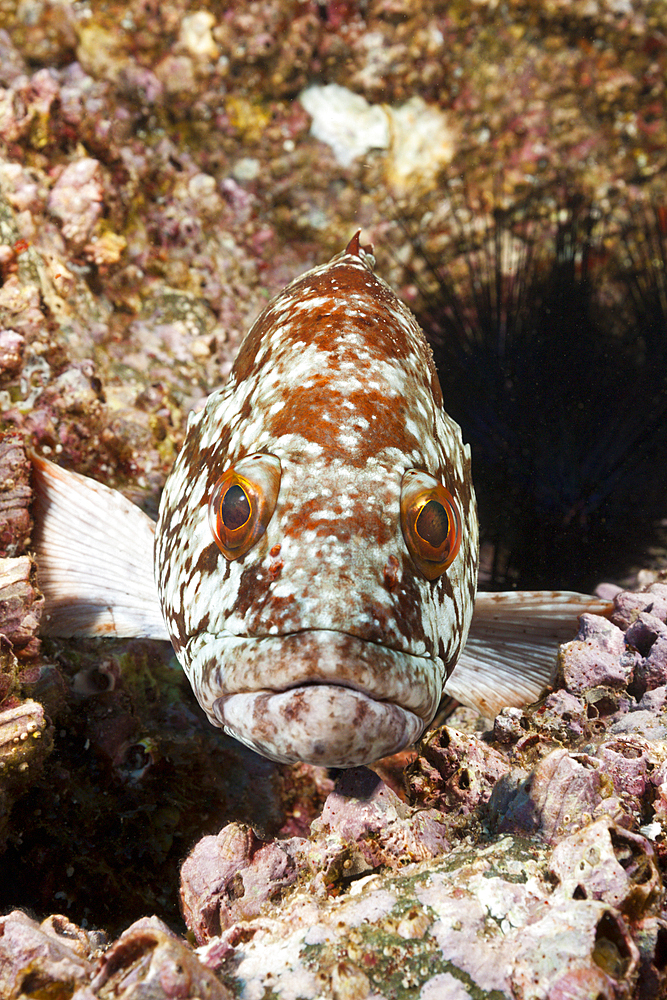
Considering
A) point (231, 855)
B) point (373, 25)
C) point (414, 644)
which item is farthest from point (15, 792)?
point (373, 25)

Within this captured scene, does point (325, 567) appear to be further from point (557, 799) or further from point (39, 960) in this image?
point (39, 960)

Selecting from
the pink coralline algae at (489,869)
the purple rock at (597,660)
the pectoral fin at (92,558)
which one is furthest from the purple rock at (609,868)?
the pectoral fin at (92,558)

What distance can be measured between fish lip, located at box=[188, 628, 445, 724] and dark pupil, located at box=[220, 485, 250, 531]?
0.38 meters

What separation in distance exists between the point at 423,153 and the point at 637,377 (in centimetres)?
365

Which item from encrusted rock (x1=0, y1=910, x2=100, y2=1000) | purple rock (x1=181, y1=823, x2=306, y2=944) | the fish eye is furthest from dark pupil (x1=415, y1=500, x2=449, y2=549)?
encrusted rock (x1=0, y1=910, x2=100, y2=1000)

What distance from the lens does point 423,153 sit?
594 cm

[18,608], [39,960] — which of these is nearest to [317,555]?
[39,960]

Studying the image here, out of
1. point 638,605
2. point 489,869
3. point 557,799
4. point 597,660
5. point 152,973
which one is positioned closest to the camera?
point 152,973

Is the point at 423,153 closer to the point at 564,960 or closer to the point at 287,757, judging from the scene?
the point at 287,757

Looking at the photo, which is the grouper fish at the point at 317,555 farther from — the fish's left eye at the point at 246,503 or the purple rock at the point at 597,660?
the purple rock at the point at 597,660

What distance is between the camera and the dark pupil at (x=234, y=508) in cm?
200

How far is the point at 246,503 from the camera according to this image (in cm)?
200

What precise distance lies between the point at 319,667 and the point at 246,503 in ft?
1.99

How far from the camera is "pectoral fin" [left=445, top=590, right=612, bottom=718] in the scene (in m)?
2.92
